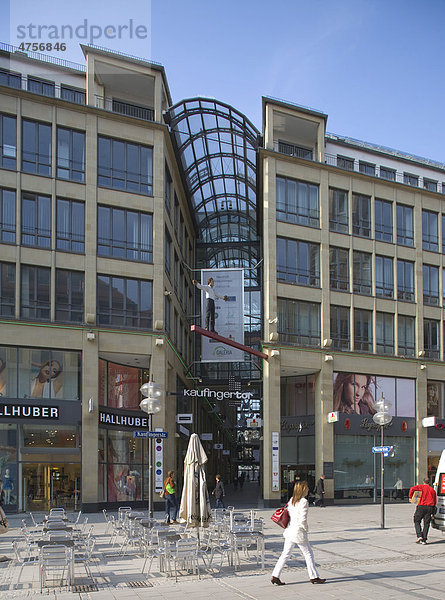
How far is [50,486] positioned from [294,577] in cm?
1953

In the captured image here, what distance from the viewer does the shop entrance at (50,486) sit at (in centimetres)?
2989

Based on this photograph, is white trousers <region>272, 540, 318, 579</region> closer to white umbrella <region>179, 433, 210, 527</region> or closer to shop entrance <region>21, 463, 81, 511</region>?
white umbrella <region>179, 433, 210, 527</region>

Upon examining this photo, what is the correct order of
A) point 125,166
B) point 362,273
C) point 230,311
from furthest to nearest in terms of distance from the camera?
point 362,273
point 230,311
point 125,166

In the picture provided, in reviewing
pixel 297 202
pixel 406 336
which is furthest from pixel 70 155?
pixel 406 336

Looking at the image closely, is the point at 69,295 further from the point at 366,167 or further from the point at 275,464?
the point at 366,167

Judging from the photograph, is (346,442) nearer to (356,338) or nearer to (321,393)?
(321,393)

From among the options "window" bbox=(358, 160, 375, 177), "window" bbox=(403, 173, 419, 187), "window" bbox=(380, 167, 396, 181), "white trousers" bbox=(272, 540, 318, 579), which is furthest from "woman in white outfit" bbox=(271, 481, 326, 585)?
"window" bbox=(403, 173, 419, 187)

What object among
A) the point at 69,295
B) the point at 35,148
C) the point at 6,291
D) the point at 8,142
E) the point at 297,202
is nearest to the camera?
the point at 6,291

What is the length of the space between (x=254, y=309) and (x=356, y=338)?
18.2 meters

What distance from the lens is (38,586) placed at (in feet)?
42.4

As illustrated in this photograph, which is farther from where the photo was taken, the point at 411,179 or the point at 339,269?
the point at 411,179

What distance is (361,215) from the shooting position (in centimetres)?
4025

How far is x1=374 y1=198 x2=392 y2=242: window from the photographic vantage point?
1608 inches

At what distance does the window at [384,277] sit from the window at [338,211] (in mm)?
2976
